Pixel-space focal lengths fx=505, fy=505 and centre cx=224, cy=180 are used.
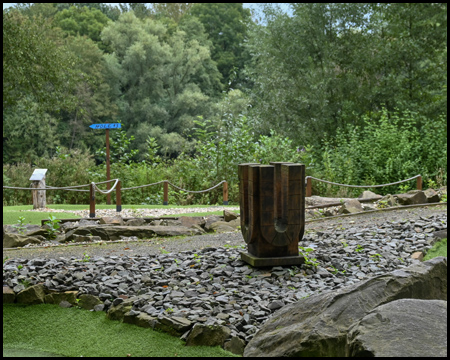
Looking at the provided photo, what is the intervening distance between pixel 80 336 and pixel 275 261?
2002 millimetres

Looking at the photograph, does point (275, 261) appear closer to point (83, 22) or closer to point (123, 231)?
point (123, 231)

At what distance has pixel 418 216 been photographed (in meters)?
7.54

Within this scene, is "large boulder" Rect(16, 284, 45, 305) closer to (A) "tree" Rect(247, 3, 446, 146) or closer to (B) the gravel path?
(B) the gravel path

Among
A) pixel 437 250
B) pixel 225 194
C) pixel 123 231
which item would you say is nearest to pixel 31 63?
pixel 225 194

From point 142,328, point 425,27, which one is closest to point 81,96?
point 425,27

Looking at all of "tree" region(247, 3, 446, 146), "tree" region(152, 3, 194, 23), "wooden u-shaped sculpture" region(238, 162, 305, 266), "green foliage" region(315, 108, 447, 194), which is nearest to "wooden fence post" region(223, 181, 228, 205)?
"green foliage" region(315, 108, 447, 194)

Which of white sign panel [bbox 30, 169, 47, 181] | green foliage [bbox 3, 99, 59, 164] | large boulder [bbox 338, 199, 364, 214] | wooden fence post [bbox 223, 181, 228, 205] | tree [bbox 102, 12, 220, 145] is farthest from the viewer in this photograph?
tree [bbox 102, 12, 220, 145]

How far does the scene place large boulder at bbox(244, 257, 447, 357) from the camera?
9.45 ft

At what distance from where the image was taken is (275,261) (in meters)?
4.99

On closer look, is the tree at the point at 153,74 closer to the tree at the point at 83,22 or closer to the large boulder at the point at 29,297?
the tree at the point at 83,22

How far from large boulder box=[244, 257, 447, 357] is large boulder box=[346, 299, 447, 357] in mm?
249

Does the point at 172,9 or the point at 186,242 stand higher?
the point at 172,9

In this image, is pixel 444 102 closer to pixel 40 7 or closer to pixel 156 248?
pixel 156 248

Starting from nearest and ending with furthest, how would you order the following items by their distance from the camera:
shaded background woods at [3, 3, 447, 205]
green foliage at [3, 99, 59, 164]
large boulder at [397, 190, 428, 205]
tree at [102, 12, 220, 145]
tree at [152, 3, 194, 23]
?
large boulder at [397, 190, 428, 205] → shaded background woods at [3, 3, 447, 205] → green foliage at [3, 99, 59, 164] → tree at [102, 12, 220, 145] → tree at [152, 3, 194, 23]
